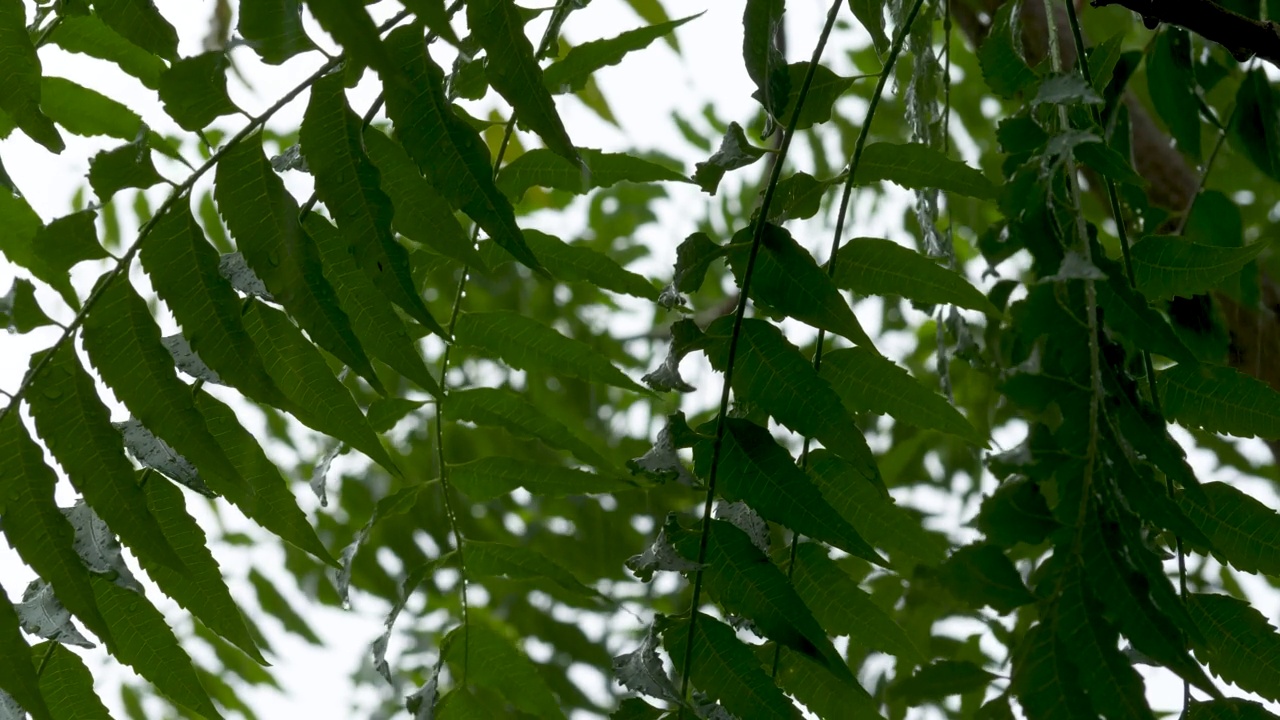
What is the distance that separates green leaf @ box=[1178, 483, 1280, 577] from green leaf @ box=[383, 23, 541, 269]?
0.37m

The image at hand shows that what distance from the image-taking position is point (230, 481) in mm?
649

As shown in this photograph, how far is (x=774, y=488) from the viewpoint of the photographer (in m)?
0.64

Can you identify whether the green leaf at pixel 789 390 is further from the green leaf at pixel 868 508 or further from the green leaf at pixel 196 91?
the green leaf at pixel 196 91

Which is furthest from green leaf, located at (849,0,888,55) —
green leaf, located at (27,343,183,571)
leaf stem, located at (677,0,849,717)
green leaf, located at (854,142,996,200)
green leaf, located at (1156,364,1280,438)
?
green leaf, located at (27,343,183,571)

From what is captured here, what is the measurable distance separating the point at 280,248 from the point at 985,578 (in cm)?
38

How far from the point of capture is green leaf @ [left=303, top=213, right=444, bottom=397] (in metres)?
0.66

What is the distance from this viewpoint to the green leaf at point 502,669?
92cm

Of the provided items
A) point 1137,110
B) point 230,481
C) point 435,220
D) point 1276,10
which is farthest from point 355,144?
point 1137,110

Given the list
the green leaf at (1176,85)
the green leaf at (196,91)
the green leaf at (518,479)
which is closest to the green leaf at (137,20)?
the green leaf at (196,91)

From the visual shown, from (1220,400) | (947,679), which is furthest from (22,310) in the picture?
(1220,400)

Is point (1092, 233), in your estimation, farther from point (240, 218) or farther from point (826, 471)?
point (240, 218)

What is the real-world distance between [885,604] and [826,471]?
25.4 inches

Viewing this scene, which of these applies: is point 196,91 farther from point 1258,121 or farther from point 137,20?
point 1258,121

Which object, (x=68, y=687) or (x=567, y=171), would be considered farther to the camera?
(x=567, y=171)
